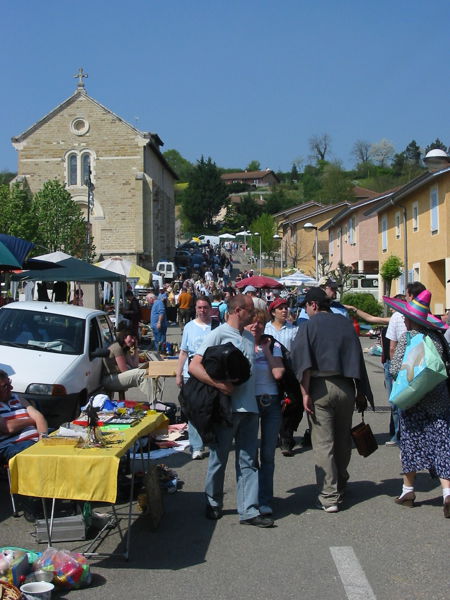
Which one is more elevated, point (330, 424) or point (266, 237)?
point (266, 237)

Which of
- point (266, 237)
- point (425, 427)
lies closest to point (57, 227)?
point (266, 237)

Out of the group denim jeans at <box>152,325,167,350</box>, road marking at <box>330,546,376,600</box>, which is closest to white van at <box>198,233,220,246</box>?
denim jeans at <box>152,325,167,350</box>

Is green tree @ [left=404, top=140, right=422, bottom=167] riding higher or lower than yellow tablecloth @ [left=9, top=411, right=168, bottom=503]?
higher

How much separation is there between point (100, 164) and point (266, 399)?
59.1 metres

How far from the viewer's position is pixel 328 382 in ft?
21.9

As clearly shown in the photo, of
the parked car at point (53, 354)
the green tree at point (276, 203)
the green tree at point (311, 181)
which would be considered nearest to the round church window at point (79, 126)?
the parked car at point (53, 354)

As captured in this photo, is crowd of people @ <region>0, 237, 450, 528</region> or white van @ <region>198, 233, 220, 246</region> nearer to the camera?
crowd of people @ <region>0, 237, 450, 528</region>

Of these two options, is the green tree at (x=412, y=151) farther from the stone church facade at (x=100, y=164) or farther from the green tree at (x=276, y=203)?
the stone church facade at (x=100, y=164)

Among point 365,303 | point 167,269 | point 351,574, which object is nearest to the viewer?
point 351,574

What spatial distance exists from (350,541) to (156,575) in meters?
1.57

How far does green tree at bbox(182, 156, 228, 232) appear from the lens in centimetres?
11750

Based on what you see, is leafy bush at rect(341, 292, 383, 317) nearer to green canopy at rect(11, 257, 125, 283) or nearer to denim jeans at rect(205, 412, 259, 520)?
green canopy at rect(11, 257, 125, 283)

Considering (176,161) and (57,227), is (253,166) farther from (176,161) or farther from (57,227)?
(57,227)

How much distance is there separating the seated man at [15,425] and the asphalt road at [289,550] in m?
0.57
